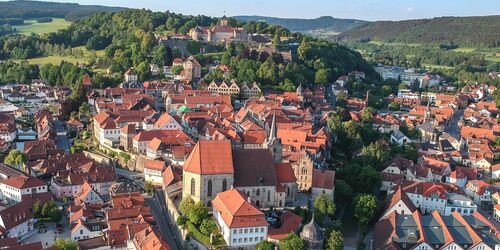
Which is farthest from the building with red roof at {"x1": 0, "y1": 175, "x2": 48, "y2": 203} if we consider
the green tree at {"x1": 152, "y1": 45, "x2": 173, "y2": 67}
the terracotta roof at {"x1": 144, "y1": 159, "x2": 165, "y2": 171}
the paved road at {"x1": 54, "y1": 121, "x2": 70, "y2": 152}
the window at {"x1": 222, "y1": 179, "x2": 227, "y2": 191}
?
the green tree at {"x1": 152, "y1": 45, "x2": 173, "y2": 67}

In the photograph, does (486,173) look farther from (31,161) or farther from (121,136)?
(31,161)

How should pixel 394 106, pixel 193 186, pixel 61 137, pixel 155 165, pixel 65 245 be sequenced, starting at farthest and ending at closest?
pixel 394 106 → pixel 61 137 → pixel 155 165 → pixel 193 186 → pixel 65 245

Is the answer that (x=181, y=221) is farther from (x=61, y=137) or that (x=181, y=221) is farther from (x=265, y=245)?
(x=61, y=137)

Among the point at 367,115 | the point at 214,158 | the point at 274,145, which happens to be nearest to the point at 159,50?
the point at 367,115

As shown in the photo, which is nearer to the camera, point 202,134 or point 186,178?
point 186,178

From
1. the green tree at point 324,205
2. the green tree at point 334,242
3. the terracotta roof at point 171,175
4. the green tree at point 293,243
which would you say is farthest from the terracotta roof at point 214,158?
the green tree at point 334,242

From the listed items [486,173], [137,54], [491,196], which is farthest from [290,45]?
[491,196]

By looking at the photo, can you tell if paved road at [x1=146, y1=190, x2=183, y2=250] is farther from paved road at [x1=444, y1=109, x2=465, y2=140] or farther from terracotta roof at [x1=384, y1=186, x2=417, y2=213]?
paved road at [x1=444, y1=109, x2=465, y2=140]

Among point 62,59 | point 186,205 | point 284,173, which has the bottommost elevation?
point 186,205
